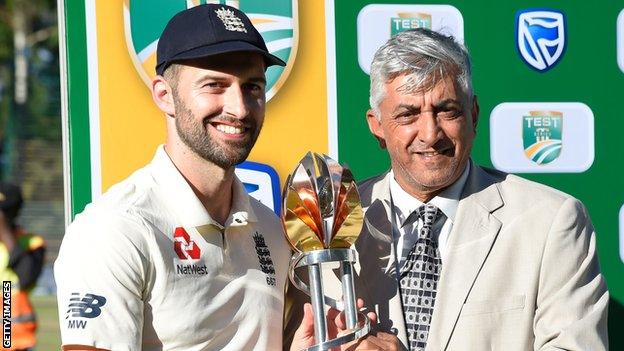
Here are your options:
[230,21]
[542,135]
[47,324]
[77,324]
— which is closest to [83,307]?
[77,324]

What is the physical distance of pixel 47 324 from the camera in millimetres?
13422

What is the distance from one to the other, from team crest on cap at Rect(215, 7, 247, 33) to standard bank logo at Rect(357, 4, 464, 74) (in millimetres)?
710

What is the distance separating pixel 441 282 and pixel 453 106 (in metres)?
0.45

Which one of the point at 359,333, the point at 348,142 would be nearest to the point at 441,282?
the point at 359,333

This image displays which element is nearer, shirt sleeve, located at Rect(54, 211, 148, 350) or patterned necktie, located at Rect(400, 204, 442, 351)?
shirt sleeve, located at Rect(54, 211, 148, 350)

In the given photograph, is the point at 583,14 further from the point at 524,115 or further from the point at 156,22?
the point at 156,22

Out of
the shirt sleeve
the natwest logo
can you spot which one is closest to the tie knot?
the natwest logo

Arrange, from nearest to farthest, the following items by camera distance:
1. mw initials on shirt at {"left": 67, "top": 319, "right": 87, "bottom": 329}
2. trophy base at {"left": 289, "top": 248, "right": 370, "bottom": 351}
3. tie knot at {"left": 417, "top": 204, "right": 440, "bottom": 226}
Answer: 1. mw initials on shirt at {"left": 67, "top": 319, "right": 87, "bottom": 329}
2. trophy base at {"left": 289, "top": 248, "right": 370, "bottom": 351}
3. tie knot at {"left": 417, "top": 204, "right": 440, "bottom": 226}

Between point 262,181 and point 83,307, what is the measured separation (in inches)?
38.4

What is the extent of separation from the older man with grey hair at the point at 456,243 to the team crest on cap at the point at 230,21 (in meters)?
0.46

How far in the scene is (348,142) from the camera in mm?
3338

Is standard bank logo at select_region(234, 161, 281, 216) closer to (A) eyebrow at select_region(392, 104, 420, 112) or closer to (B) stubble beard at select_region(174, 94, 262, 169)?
(A) eyebrow at select_region(392, 104, 420, 112)

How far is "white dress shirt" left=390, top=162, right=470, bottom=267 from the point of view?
300 cm

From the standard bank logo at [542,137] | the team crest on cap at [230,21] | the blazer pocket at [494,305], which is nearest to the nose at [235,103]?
the team crest on cap at [230,21]
